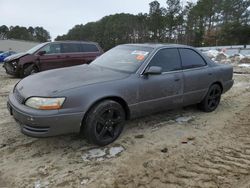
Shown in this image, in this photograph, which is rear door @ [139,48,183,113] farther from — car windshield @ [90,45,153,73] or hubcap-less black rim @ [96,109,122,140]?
hubcap-less black rim @ [96,109,122,140]

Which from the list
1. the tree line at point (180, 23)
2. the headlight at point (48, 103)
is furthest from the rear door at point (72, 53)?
the tree line at point (180, 23)

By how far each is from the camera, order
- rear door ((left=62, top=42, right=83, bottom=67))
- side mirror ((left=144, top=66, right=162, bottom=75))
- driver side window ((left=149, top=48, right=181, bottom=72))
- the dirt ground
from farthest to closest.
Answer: rear door ((left=62, top=42, right=83, bottom=67))
driver side window ((left=149, top=48, right=181, bottom=72))
side mirror ((left=144, top=66, right=162, bottom=75))
the dirt ground

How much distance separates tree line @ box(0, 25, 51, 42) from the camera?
8112 centimetres

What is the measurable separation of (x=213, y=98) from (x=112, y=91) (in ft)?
9.59

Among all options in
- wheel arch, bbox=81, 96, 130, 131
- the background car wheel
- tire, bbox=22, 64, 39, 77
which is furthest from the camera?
tire, bbox=22, 64, 39, 77

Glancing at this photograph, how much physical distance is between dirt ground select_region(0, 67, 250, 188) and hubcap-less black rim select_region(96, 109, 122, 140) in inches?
7.2

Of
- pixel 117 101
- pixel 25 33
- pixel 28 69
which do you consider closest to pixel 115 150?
pixel 117 101

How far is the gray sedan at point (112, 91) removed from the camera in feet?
11.6

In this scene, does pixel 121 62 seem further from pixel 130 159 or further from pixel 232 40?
pixel 232 40

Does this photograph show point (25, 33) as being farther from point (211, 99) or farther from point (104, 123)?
point (104, 123)

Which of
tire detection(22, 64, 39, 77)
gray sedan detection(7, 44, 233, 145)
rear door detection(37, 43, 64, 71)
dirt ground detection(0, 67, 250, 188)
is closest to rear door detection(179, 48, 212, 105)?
gray sedan detection(7, 44, 233, 145)

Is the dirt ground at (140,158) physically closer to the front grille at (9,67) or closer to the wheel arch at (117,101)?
the wheel arch at (117,101)

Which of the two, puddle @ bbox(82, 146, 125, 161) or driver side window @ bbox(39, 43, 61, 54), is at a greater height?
driver side window @ bbox(39, 43, 61, 54)

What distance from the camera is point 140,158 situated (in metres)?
3.67
